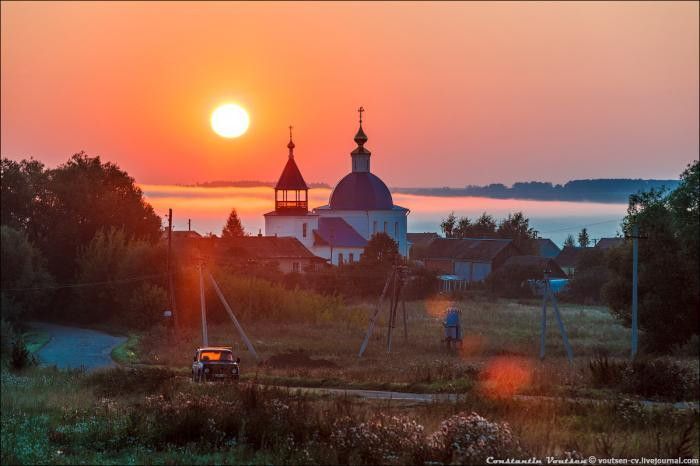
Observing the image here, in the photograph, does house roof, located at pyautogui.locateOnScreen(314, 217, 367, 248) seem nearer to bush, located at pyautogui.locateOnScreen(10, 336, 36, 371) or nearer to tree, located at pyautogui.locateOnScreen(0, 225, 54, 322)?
tree, located at pyautogui.locateOnScreen(0, 225, 54, 322)

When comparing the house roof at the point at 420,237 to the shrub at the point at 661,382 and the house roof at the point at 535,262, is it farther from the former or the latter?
the shrub at the point at 661,382

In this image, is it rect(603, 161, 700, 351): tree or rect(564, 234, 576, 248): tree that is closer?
rect(603, 161, 700, 351): tree

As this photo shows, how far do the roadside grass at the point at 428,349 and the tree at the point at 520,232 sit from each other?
2406 cm

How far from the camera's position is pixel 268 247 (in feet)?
340

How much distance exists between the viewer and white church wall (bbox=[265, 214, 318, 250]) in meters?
120

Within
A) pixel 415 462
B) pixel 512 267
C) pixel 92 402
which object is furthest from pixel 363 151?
pixel 415 462

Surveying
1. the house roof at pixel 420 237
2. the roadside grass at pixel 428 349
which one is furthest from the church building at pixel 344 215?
the roadside grass at pixel 428 349

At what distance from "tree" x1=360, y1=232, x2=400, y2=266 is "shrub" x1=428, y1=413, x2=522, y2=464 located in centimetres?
7472

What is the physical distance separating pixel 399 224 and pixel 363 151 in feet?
34.1

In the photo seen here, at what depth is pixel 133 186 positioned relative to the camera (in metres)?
88.2

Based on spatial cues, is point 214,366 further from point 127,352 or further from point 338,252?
point 338,252

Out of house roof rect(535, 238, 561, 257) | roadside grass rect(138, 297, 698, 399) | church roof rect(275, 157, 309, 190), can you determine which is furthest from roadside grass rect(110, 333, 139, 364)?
church roof rect(275, 157, 309, 190)

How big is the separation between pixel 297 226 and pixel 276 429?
344 feet

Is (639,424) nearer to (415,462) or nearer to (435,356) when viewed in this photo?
(415,462)
